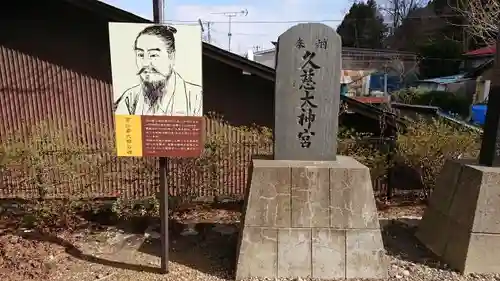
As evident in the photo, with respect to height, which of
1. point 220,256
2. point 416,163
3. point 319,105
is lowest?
point 220,256

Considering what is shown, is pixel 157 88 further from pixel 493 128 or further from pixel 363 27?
pixel 363 27

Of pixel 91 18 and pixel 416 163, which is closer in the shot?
pixel 416 163

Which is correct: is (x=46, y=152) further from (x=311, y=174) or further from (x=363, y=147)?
(x=363, y=147)

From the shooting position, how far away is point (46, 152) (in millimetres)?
4824

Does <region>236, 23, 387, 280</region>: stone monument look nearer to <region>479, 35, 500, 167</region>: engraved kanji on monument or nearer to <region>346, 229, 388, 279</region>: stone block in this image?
<region>346, 229, 388, 279</region>: stone block

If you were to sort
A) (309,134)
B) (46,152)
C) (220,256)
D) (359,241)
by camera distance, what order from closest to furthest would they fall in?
(359,241) < (309,134) < (220,256) < (46,152)

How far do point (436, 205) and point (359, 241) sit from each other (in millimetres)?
1505

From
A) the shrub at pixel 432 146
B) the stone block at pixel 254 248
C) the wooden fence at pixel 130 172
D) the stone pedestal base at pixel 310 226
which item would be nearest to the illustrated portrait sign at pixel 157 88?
the stone pedestal base at pixel 310 226

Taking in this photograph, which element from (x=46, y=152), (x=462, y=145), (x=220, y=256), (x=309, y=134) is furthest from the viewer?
(x=462, y=145)

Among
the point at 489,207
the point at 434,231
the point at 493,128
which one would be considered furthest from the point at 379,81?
the point at 489,207

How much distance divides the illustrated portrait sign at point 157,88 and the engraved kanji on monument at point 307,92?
0.98 m

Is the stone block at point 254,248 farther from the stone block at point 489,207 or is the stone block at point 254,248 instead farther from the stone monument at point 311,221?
the stone block at point 489,207

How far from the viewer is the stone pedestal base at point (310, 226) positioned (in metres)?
3.69

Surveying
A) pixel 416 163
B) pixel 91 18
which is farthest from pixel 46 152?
pixel 416 163
